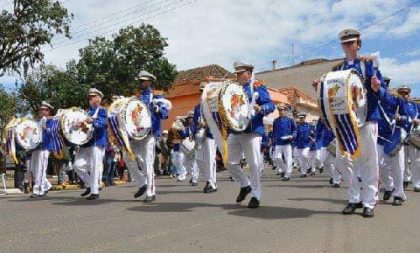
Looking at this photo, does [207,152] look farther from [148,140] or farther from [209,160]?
[148,140]

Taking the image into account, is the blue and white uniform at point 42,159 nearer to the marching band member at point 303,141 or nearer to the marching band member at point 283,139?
the marching band member at point 283,139

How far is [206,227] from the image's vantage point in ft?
22.4

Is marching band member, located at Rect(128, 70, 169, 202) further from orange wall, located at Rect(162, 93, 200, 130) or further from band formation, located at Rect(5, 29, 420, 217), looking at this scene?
orange wall, located at Rect(162, 93, 200, 130)

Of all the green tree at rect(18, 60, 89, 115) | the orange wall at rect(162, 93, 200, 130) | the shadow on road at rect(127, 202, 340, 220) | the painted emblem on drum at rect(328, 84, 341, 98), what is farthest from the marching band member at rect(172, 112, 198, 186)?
the orange wall at rect(162, 93, 200, 130)

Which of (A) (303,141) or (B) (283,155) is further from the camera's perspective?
(A) (303,141)

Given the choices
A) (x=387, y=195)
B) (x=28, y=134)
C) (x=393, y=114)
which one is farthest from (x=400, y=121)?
(x=28, y=134)

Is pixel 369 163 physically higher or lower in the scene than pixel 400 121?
lower

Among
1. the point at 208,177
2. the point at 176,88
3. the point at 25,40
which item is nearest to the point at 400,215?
the point at 208,177

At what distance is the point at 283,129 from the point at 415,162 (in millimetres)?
5194

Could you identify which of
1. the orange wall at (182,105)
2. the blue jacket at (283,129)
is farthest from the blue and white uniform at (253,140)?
the orange wall at (182,105)

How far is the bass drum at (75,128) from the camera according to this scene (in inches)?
422

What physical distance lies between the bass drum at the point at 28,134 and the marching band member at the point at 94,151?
1.61 metres

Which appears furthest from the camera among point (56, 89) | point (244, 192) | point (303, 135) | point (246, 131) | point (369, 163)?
point (56, 89)

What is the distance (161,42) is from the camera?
29500 mm
